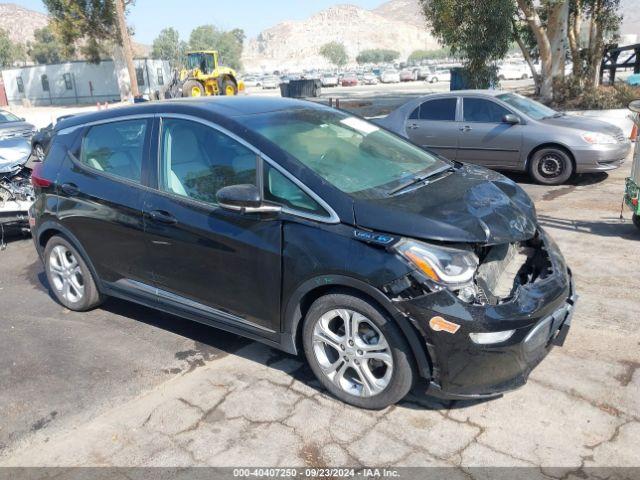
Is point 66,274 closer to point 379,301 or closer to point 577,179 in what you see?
point 379,301

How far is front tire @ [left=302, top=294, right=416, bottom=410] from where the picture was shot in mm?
3146

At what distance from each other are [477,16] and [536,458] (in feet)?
55.7

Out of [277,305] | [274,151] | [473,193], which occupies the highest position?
[274,151]

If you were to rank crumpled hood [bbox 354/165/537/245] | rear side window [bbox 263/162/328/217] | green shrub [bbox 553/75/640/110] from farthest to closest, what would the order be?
1. green shrub [bbox 553/75/640/110]
2. rear side window [bbox 263/162/328/217]
3. crumpled hood [bbox 354/165/537/245]

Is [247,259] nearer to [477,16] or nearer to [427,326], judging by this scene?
[427,326]

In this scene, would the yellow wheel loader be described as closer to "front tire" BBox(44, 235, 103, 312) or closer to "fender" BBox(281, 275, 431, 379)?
"front tire" BBox(44, 235, 103, 312)

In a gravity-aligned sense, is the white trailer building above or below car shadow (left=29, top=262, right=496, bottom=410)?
above

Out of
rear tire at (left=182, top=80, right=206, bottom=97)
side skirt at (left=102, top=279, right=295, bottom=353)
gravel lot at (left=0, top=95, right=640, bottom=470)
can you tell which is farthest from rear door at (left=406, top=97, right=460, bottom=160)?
rear tire at (left=182, top=80, right=206, bottom=97)

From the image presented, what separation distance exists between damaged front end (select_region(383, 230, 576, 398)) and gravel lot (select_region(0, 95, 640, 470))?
319 millimetres

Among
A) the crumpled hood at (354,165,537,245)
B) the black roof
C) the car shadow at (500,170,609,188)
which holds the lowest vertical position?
the car shadow at (500,170,609,188)

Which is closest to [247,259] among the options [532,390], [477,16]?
[532,390]

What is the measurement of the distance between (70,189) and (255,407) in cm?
243

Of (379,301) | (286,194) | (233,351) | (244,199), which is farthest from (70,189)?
(379,301)

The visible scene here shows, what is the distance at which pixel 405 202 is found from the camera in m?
3.36
